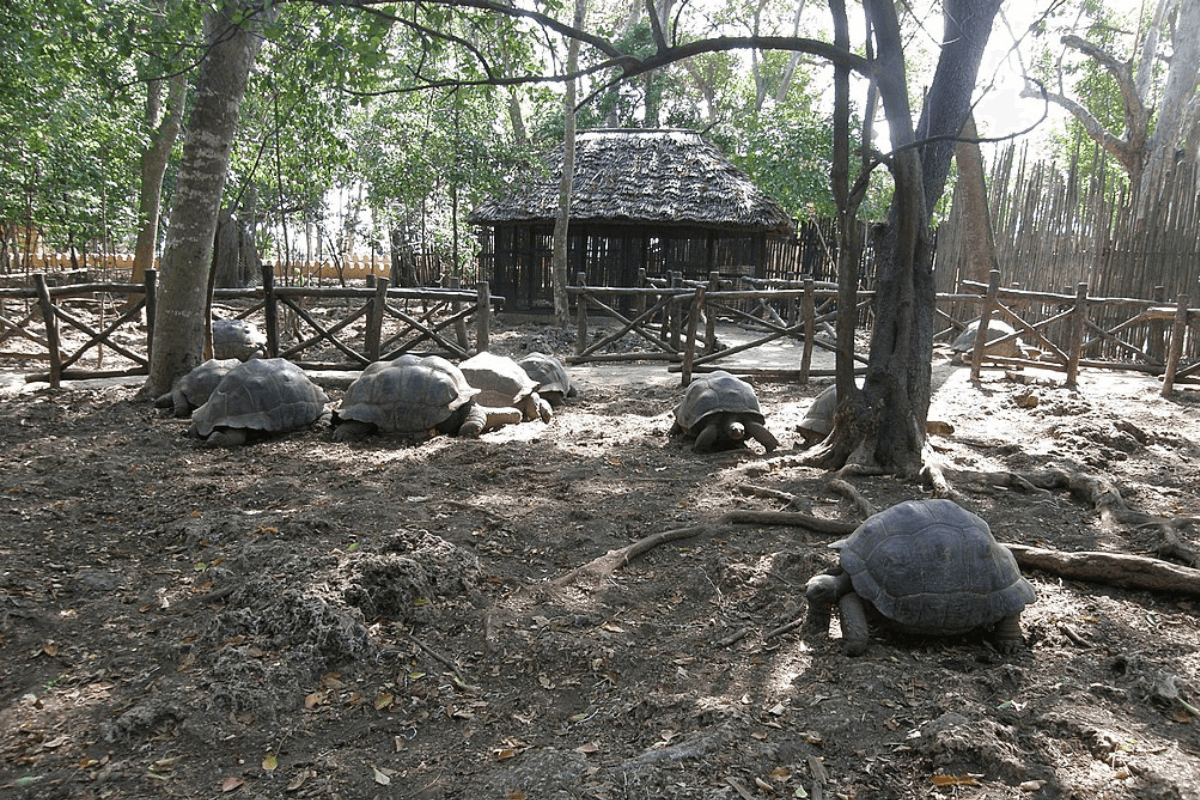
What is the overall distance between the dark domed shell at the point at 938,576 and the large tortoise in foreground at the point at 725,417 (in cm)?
353

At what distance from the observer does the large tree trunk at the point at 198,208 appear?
818cm

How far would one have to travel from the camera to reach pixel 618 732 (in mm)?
3148

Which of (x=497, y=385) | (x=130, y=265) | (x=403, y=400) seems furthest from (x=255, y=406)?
(x=130, y=265)

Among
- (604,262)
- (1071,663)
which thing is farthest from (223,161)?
(604,262)

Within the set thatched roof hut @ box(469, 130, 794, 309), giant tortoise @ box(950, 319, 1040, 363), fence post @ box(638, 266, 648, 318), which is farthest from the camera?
thatched roof hut @ box(469, 130, 794, 309)

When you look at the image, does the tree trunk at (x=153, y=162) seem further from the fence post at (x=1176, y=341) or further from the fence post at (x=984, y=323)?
the fence post at (x=1176, y=341)

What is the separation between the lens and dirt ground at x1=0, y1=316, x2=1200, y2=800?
287 cm

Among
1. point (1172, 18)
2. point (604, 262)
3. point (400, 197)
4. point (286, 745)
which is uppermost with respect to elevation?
point (1172, 18)

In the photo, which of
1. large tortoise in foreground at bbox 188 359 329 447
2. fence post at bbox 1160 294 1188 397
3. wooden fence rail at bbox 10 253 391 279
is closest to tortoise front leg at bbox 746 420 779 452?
large tortoise in foreground at bbox 188 359 329 447

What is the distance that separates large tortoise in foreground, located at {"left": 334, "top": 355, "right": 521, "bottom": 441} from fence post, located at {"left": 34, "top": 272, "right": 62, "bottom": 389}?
3.60 metres

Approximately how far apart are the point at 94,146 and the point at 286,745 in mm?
17520

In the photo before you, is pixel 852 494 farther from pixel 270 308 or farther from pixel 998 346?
pixel 998 346

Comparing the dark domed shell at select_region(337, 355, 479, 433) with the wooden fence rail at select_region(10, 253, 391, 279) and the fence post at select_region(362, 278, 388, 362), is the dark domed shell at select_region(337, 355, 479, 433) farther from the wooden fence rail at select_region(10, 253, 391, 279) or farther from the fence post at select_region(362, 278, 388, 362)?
the wooden fence rail at select_region(10, 253, 391, 279)

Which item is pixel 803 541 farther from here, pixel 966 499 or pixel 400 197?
pixel 400 197
